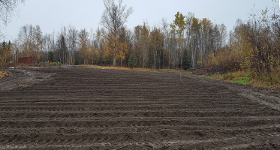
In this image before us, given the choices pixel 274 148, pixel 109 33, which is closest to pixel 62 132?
pixel 274 148

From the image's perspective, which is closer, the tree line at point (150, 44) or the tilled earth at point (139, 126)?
the tilled earth at point (139, 126)

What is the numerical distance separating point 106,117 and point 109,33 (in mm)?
28250

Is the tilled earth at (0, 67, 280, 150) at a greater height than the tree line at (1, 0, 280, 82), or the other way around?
the tree line at (1, 0, 280, 82)

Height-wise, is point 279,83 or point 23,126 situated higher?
point 279,83

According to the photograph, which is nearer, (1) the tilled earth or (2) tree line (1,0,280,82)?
(1) the tilled earth

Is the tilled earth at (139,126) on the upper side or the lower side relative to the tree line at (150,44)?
lower

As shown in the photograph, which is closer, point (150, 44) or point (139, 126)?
point (139, 126)

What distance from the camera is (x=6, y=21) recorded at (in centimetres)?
884

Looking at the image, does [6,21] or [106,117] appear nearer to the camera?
[106,117]

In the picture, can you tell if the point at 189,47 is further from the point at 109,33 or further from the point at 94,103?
the point at 94,103

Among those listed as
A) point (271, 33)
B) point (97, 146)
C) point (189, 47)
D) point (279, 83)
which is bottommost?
point (97, 146)

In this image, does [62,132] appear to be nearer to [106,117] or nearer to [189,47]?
[106,117]

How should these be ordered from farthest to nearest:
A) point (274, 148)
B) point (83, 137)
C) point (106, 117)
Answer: point (106, 117) → point (83, 137) → point (274, 148)

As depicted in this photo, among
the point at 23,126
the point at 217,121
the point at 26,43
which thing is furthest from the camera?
the point at 26,43
